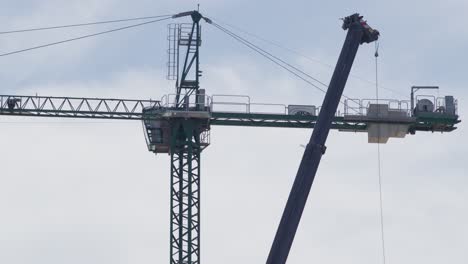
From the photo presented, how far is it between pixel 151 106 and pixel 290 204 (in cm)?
3575

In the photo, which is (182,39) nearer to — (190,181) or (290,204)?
(190,181)

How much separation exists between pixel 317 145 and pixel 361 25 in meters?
9.18

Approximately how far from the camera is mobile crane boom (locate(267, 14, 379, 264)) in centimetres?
11019

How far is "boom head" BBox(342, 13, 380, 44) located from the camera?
4537 inches

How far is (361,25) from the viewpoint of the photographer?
378 ft

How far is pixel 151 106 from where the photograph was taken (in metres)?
144

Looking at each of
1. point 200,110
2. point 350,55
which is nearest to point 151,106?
point 200,110

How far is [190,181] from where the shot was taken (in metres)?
143

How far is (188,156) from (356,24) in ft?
106

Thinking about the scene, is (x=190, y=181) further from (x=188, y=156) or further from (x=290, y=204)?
(x=290, y=204)

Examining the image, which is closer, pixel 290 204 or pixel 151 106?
pixel 290 204

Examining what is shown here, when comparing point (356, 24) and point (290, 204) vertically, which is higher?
point (356, 24)

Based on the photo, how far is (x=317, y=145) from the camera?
11200 cm

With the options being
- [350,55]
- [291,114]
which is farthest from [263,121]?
[350,55]
